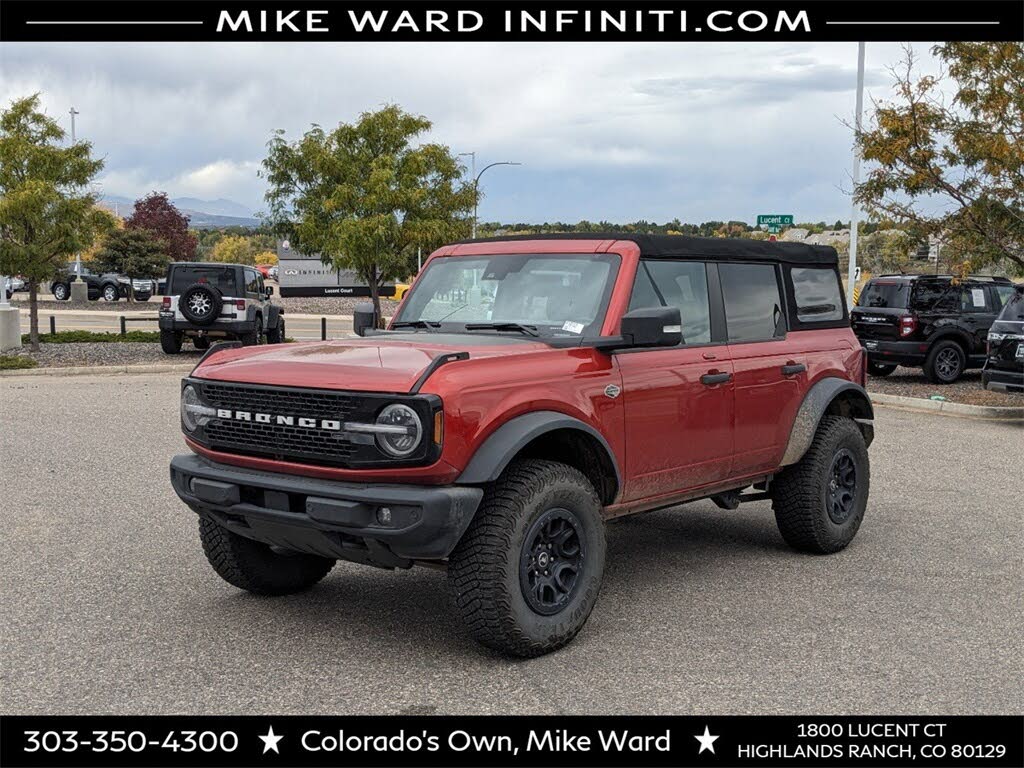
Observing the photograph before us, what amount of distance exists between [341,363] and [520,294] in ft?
4.73

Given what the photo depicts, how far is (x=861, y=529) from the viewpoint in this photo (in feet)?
25.4

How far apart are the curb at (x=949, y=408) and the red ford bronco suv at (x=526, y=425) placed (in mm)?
8319

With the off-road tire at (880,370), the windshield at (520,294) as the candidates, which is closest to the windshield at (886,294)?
the off-road tire at (880,370)

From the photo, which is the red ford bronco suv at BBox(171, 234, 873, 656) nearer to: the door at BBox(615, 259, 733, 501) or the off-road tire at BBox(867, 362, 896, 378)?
the door at BBox(615, 259, 733, 501)

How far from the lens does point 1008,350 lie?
14.3 m

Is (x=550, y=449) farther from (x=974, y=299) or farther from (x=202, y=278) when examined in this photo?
(x=202, y=278)

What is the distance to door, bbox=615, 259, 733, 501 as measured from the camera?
219 inches

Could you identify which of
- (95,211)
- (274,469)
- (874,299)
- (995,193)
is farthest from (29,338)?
(274,469)

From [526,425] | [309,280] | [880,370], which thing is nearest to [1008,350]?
[880,370]

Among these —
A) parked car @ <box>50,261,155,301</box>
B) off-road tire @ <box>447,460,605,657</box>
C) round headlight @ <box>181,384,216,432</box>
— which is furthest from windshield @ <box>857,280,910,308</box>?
parked car @ <box>50,261,155,301</box>

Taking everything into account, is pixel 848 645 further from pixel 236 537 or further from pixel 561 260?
pixel 236 537

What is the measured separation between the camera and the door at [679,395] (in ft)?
18.2

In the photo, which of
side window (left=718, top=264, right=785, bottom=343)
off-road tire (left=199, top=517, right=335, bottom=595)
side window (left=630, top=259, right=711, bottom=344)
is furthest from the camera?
side window (left=718, top=264, right=785, bottom=343)

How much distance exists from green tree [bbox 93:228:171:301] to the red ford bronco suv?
158 feet
